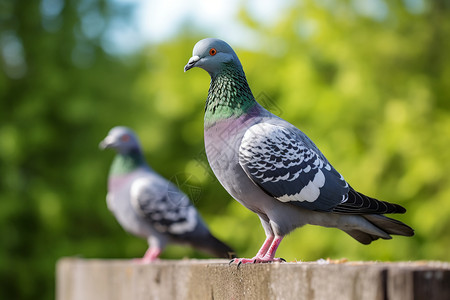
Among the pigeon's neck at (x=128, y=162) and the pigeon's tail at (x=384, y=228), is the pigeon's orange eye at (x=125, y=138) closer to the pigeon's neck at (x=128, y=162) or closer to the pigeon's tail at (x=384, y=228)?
the pigeon's neck at (x=128, y=162)

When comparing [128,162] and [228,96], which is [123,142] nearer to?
[128,162]

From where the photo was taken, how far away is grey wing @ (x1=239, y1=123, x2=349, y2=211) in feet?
8.29

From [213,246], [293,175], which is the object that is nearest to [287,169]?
[293,175]

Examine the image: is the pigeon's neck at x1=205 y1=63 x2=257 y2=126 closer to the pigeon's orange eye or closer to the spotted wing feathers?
the spotted wing feathers

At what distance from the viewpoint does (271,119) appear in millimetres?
2668

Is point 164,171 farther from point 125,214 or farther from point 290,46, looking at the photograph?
point 125,214

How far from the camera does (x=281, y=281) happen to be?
2012 millimetres

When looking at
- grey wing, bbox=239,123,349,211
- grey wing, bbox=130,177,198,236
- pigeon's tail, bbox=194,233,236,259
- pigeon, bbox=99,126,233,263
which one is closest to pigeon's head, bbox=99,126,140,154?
pigeon, bbox=99,126,233,263

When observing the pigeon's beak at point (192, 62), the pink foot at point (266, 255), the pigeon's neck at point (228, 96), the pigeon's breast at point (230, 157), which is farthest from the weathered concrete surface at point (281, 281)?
Result: the pigeon's beak at point (192, 62)

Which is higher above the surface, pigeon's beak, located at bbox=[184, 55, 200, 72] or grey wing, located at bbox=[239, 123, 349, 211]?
pigeon's beak, located at bbox=[184, 55, 200, 72]

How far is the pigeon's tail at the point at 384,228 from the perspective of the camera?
2.51 m

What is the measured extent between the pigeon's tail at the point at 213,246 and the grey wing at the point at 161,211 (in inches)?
12.3

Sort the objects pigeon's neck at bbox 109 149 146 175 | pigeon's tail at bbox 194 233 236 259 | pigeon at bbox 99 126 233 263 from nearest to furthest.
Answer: pigeon's tail at bbox 194 233 236 259 < pigeon at bbox 99 126 233 263 < pigeon's neck at bbox 109 149 146 175

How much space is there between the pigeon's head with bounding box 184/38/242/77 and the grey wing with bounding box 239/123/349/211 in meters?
0.34
